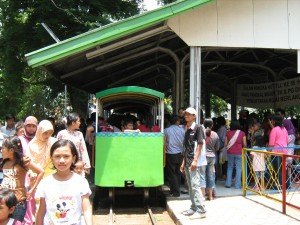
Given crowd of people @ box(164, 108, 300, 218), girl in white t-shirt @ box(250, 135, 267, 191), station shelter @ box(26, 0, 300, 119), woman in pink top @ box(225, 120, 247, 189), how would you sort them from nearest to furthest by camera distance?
crowd of people @ box(164, 108, 300, 218) < station shelter @ box(26, 0, 300, 119) < girl in white t-shirt @ box(250, 135, 267, 191) < woman in pink top @ box(225, 120, 247, 189)

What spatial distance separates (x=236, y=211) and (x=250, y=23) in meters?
4.41

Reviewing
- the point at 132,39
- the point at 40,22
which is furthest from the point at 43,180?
the point at 40,22

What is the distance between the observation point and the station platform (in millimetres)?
8328

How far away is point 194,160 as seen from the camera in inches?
325

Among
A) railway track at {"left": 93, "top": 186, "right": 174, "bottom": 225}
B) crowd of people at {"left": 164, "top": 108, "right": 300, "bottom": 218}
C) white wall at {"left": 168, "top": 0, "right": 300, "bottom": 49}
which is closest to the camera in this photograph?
crowd of people at {"left": 164, "top": 108, "right": 300, "bottom": 218}

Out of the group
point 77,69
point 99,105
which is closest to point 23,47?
point 77,69

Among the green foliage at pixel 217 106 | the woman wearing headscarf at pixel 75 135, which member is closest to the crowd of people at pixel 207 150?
the woman wearing headscarf at pixel 75 135

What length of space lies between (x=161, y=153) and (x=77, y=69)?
5250 mm

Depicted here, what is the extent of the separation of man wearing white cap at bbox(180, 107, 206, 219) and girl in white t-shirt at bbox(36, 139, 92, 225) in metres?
4.37

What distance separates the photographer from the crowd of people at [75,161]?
4062mm

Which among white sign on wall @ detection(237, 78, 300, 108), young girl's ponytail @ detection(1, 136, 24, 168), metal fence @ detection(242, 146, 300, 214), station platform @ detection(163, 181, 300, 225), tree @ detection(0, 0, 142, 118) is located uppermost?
tree @ detection(0, 0, 142, 118)

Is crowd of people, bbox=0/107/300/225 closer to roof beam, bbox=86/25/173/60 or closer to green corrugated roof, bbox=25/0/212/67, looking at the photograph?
green corrugated roof, bbox=25/0/212/67

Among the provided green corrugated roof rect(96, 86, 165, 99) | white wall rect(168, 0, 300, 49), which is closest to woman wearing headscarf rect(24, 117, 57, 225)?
green corrugated roof rect(96, 86, 165, 99)

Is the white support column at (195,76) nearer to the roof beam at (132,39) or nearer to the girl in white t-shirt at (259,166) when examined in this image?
the roof beam at (132,39)
